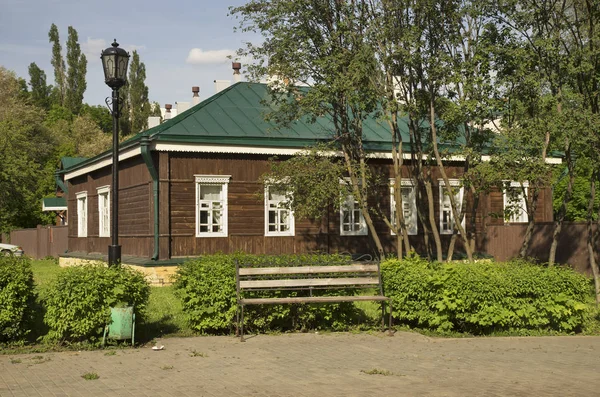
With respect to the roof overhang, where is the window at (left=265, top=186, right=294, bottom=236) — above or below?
below

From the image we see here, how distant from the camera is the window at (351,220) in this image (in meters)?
25.4

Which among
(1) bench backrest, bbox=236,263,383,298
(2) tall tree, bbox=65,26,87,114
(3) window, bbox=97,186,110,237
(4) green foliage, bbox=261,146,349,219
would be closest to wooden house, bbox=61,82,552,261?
(3) window, bbox=97,186,110,237

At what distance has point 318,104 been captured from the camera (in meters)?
18.7

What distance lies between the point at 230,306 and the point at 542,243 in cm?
1719

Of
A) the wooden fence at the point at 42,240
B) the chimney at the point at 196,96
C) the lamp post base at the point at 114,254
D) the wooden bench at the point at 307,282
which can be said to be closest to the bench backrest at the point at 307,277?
the wooden bench at the point at 307,282

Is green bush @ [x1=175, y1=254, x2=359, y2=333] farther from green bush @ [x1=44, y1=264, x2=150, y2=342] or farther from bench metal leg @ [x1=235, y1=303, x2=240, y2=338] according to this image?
green bush @ [x1=44, y1=264, x2=150, y2=342]

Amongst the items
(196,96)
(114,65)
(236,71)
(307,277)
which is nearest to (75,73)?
(196,96)

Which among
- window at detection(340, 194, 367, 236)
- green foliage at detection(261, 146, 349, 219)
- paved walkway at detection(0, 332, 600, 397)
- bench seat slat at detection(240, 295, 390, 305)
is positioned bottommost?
paved walkway at detection(0, 332, 600, 397)

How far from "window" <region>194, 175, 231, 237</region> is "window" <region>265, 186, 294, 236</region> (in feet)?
4.45

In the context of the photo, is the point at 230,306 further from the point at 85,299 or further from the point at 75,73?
the point at 75,73

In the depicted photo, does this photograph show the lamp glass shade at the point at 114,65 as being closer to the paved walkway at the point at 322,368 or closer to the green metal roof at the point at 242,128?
the paved walkway at the point at 322,368

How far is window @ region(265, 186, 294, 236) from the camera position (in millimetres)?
24469

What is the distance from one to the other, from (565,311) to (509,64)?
6541 mm

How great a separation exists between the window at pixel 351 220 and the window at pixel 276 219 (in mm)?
1750
